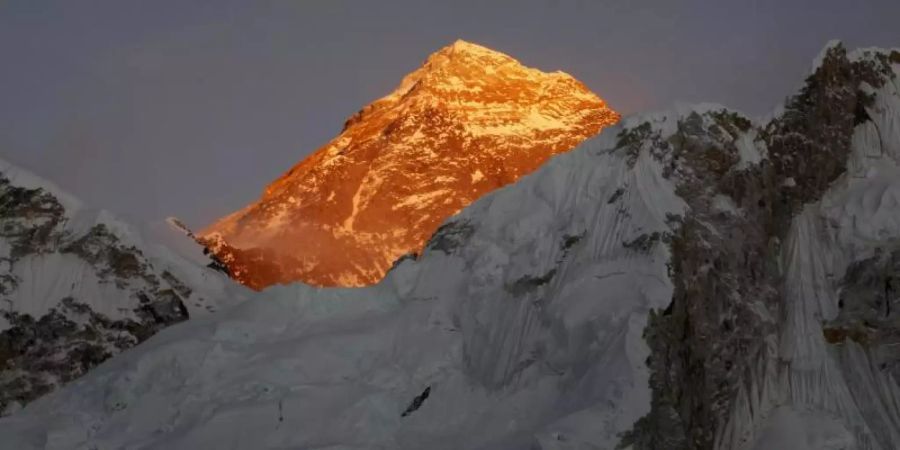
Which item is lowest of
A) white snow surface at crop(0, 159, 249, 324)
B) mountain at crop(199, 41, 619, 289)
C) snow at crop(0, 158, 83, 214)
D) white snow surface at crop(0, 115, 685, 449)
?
white snow surface at crop(0, 115, 685, 449)

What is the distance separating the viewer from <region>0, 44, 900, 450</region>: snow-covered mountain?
1666 inches

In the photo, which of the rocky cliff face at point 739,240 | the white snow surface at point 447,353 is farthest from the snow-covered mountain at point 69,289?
the rocky cliff face at point 739,240

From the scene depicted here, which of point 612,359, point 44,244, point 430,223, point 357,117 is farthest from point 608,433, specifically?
point 357,117

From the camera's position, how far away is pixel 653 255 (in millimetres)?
44562

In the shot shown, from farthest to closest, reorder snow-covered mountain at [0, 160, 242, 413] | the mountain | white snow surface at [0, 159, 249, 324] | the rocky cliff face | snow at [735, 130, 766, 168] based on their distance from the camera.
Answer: the mountain, white snow surface at [0, 159, 249, 324], snow-covered mountain at [0, 160, 242, 413], snow at [735, 130, 766, 168], the rocky cliff face

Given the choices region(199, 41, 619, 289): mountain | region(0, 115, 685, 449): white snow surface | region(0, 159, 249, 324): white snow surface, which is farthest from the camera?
region(199, 41, 619, 289): mountain

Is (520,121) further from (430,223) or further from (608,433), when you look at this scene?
(608,433)

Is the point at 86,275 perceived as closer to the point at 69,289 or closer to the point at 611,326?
the point at 69,289

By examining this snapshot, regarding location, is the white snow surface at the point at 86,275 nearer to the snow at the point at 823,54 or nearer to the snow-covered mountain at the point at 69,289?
the snow-covered mountain at the point at 69,289

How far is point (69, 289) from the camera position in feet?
176

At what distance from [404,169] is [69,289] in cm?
5583

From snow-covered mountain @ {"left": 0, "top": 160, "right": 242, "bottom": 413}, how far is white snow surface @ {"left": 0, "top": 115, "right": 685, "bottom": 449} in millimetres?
3029

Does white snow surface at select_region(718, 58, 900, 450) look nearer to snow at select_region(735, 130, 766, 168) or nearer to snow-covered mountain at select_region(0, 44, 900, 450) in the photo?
snow-covered mountain at select_region(0, 44, 900, 450)

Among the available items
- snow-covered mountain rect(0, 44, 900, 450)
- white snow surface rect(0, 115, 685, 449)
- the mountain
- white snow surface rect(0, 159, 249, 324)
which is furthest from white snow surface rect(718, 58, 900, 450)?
the mountain
